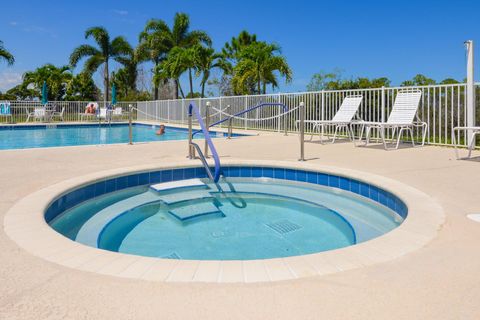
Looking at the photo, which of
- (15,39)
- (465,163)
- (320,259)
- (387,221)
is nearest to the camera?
(320,259)

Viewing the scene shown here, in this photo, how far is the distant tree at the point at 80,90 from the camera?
32406 millimetres

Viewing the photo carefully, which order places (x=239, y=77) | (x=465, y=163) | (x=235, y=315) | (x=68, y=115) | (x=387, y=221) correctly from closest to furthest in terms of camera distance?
(x=235, y=315)
(x=387, y=221)
(x=465, y=163)
(x=239, y=77)
(x=68, y=115)

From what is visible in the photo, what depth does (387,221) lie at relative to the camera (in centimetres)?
372

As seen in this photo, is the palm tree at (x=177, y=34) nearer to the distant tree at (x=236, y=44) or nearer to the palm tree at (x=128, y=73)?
the distant tree at (x=236, y=44)

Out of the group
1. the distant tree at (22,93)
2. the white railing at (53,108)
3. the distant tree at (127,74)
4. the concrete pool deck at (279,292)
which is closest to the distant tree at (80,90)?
the distant tree at (127,74)

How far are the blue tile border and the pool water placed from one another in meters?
0.07

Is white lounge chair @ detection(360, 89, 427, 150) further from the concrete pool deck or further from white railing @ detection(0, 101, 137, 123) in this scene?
white railing @ detection(0, 101, 137, 123)

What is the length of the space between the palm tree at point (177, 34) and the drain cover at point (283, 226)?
26.8 meters

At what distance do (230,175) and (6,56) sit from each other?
22.4 metres

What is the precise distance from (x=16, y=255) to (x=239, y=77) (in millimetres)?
18295

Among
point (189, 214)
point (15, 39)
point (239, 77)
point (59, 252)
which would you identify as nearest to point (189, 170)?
point (189, 214)

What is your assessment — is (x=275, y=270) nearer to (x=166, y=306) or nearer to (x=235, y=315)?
(x=235, y=315)

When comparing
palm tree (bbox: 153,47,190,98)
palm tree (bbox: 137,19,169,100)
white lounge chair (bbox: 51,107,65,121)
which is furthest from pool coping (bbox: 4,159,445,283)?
palm tree (bbox: 137,19,169,100)

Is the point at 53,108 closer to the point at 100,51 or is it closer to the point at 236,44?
the point at 100,51
